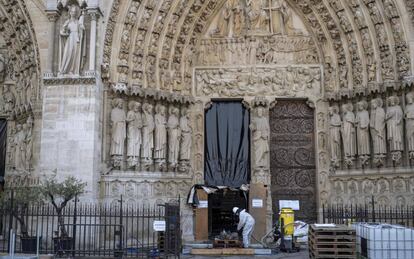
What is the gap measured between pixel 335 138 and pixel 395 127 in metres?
1.79

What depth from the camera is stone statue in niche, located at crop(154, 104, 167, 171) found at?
14109mm

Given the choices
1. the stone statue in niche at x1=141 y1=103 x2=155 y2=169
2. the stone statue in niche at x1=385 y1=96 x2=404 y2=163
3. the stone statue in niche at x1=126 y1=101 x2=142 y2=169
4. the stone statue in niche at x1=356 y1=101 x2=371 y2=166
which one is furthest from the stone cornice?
the stone statue in niche at x1=385 y1=96 x2=404 y2=163

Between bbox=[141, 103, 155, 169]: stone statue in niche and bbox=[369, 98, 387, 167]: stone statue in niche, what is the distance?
19.8 feet

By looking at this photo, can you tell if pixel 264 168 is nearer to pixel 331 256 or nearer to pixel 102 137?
pixel 102 137

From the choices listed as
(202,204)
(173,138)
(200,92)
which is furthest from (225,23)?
(202,204)

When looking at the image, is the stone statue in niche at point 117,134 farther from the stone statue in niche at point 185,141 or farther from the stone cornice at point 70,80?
the stone statue in niche at point 185,141

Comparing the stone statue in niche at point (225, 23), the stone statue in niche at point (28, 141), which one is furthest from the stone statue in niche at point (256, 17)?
the stone statue in niche at point (28, 141)

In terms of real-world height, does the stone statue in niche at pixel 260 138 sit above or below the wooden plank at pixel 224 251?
above

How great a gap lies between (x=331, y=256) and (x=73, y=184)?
6.42 m

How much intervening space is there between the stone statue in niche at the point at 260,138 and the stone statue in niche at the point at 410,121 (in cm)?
391

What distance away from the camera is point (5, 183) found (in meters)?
14.5

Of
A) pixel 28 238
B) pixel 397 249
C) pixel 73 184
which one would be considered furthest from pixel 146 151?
pixel 397 249

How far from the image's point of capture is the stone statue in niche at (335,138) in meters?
14.4

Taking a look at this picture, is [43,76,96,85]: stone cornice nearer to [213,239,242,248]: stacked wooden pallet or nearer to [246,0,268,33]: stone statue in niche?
[213,239,242,248]: stacked wooden pallet
